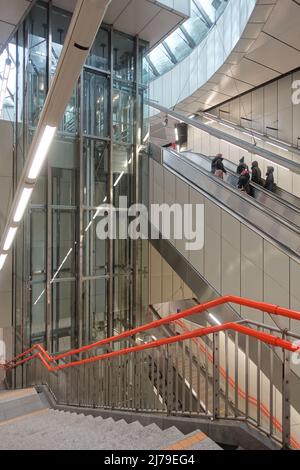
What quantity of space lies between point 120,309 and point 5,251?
409cm

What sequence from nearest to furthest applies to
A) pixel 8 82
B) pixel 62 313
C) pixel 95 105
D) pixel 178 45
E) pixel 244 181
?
pixel 62 313 → pixel 8 82 → pixel 95 105 → pixel 244 181 → pixel 178 45

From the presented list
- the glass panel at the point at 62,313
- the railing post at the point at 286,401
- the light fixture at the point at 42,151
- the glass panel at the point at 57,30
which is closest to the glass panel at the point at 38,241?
the glass panel at the point at 62,313

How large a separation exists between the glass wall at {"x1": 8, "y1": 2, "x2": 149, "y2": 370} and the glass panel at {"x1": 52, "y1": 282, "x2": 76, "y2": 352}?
0.03 m

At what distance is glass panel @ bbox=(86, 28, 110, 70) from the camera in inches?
363

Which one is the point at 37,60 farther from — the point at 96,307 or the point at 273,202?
the point at 273,202

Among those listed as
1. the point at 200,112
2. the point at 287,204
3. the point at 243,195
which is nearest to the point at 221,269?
the point at 243,195

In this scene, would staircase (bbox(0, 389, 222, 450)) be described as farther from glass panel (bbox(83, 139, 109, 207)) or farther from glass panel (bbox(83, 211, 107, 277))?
glass panel (bbox(83, 139, 109, 207))

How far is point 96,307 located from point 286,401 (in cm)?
749

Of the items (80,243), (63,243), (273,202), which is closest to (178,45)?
(273,202)

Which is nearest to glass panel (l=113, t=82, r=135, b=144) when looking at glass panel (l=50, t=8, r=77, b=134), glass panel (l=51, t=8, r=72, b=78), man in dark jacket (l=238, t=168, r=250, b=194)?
glass panel (l=50, t=8, r=77, b=134)

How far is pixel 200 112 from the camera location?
1692 centimetres

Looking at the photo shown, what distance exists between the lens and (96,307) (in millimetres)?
9289

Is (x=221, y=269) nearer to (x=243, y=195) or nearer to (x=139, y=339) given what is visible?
(x=243, y=195)

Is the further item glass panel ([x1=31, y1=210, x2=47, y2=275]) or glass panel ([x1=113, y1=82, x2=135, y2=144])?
glass panel ([x1=113, y1=82, x2=135, y2=144])
